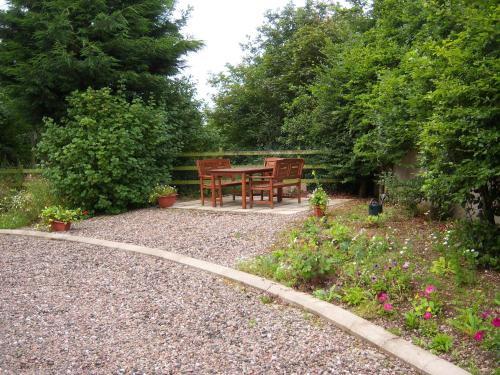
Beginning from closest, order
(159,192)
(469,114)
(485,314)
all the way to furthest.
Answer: (485,314) < (469,114) < (159,192)

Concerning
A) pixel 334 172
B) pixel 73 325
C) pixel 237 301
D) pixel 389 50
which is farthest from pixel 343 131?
pixel 73 325

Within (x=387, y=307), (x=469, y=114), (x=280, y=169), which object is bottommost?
(x=387, y=307)

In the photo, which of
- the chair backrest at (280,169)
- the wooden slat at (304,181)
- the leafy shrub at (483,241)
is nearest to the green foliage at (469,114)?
the leafy shrub at (483,241)

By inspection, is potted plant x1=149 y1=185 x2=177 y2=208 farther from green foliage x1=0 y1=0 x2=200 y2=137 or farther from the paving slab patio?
green foliage x1=0 y1=0 x2=200 y2=137

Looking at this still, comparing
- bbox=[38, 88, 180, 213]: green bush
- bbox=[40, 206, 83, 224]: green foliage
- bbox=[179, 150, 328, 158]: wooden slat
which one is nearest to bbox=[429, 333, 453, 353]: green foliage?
bbox=[40, 206, 83, 224]: green foliage

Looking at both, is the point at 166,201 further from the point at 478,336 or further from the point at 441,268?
the point at 478,336

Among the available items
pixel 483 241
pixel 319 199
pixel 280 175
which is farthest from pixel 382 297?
pixel 280 175

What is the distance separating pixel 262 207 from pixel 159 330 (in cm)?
558

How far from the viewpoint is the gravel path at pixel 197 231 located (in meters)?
6.24

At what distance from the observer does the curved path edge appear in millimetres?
2853

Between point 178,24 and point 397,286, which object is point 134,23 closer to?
point 178,24

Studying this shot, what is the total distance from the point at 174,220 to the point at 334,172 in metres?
3.58

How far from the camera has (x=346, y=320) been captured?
11.7 feet

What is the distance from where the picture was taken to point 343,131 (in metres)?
10.0
